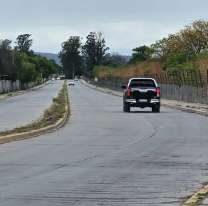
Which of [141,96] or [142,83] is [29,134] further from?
[142,83]

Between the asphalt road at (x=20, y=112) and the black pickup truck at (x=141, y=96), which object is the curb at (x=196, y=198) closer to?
the asphalt road at (x=20, y=112)

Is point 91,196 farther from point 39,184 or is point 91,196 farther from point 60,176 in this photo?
point 60,176

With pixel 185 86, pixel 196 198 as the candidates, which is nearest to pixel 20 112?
pixel 185 86

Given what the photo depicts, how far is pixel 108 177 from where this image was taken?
11.1 m

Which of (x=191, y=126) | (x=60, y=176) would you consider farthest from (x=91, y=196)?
(x=191, y=126)

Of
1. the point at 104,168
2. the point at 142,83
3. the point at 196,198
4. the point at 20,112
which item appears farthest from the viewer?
the point at 142,83

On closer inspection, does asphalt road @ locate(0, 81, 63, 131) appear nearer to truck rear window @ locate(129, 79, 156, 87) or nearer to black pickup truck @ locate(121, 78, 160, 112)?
black pickup truck @ locate(121, 78, 160, 112)

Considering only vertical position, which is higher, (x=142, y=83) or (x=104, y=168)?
(x=142, y=83)

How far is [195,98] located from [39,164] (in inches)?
1454

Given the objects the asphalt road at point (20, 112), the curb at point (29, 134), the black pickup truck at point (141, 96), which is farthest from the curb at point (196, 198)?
the black pickup truck at point (141, 96)

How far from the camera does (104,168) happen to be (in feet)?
40.6

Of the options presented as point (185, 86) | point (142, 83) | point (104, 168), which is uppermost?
point (142, 83)

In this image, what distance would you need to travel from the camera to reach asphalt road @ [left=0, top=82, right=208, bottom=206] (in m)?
9.12

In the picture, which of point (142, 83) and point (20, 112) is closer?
point (20, 112)
